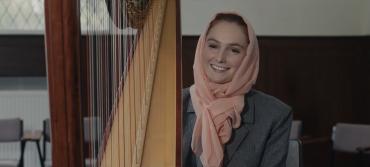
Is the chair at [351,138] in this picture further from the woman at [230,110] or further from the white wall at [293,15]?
the woman at [230,110]

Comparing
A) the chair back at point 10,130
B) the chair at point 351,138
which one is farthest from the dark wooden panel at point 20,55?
the chair at point 351,138

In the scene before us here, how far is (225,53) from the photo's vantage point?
1.61 metres

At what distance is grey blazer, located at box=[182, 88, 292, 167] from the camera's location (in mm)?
1562

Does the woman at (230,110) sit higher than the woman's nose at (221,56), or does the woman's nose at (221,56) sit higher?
the woman's nose at (221,56)

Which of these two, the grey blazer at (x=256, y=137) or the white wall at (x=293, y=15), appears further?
the white wall at (x=293, y=15)

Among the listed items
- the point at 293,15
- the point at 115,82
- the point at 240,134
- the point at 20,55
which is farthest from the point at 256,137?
the point at 20,55

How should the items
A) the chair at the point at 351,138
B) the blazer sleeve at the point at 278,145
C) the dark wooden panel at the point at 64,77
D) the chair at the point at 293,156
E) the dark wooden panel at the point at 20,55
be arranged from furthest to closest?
the dark wooden panel at the point at 20,55
the chair at the point at 351,138
the chair at the point at 293,156
the blazer sleeve at the point at 278,145
the dark wooden panel at the point at 64,77

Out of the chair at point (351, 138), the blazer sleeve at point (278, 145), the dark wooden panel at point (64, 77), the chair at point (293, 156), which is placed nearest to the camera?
the dark wooden panel at point (64, 77)

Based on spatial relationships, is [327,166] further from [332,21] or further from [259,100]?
[259,100]

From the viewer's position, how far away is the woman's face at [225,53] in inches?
62.7

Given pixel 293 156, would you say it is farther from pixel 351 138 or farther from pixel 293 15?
pixel 293 15

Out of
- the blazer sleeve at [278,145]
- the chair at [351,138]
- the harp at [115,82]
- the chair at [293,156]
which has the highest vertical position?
the harp at [115,82]

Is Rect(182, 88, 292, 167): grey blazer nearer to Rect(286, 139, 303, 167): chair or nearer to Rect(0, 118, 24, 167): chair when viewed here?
Rect(286, 139, 303, 167): chair

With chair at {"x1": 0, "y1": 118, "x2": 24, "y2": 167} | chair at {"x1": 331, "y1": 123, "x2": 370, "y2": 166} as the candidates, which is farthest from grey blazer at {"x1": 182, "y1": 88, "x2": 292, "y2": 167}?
chair at {"x1": 0, "y1": 118, "x2": 24, "y2": 167}
